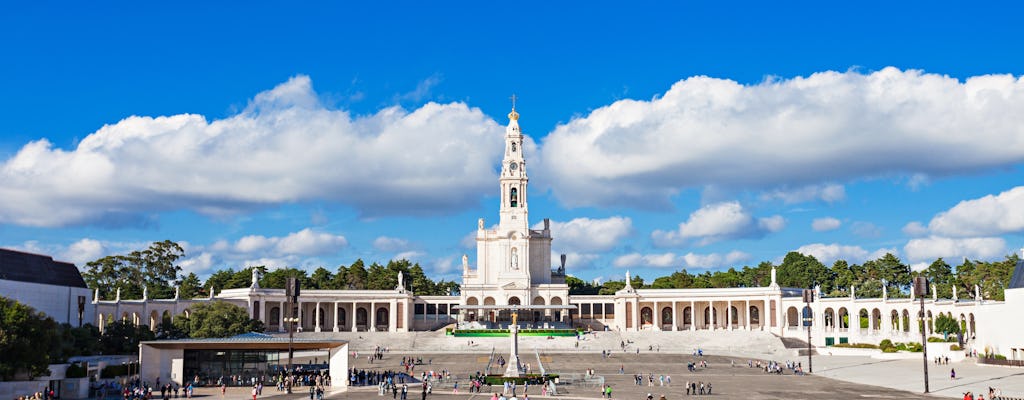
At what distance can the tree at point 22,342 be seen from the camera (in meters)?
51.9

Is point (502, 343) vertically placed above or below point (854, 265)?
below

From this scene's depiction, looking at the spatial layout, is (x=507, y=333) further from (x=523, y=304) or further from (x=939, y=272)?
(x=939, y=272)

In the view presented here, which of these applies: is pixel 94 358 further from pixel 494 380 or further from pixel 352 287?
pixel 352 287

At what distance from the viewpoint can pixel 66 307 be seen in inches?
3302

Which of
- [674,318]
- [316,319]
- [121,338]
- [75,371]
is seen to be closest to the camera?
[75,371]

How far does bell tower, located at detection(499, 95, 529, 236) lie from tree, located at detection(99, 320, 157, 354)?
5371 centimetres

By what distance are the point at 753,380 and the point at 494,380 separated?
17.7m

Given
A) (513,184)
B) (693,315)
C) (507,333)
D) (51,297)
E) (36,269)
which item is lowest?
(507,333)

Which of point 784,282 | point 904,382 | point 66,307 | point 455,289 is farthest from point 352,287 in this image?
point 904,382

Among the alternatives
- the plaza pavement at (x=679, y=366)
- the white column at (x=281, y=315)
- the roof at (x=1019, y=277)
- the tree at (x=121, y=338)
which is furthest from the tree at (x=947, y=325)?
the white column at (x=281, y=315)

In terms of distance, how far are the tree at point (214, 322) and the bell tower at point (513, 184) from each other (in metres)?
41.2

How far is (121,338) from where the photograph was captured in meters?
75.7

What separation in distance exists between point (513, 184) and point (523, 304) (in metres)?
15.5

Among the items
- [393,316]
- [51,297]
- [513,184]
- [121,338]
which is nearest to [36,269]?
[51,297]
